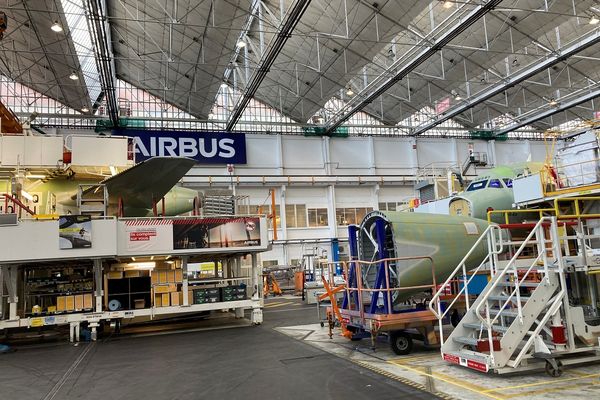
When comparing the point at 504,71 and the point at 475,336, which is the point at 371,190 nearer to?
the point at 504,71

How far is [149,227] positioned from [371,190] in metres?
31.7

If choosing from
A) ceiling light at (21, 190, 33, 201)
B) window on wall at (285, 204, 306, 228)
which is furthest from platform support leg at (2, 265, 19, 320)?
window on wall at (285, 204, 306, 228)

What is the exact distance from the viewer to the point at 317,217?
139 feet

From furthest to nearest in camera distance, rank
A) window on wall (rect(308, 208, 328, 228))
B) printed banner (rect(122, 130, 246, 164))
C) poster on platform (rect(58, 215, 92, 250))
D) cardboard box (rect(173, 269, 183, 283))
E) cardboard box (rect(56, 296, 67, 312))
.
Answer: window on wall (rect(308, 208, 328, 228)) < printed banner (rect(122, 130, 246, 164)) < cardboard box (rect(173, 269, 183, 283)) < cardboard box (rect(56, 296, 67, 312)) < poster on platform (rect(58, 215, 92, 250))

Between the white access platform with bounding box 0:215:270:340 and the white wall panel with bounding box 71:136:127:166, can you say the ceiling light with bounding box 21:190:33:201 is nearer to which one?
the white wall panel with bounding box 71:136:127:166

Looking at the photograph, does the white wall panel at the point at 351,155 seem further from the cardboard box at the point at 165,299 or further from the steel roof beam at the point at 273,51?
the cardboard box at the point at 165,299

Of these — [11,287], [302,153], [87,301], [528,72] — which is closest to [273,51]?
[87,301]

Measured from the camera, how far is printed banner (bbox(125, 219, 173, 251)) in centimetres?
1460

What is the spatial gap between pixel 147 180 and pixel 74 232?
9.23 ft

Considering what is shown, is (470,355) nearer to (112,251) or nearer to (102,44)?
(112,251)

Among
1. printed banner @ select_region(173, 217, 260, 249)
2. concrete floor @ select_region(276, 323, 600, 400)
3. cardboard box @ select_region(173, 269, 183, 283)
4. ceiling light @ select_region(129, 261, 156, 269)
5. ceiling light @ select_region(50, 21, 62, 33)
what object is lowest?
concrete floor @ select_region(276, 323, 600, 400)

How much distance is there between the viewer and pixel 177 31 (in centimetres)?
2772

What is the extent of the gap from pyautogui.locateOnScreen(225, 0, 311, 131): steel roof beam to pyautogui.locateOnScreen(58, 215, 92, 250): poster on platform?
528 inches

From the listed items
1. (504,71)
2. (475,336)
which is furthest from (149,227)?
(504,71)
